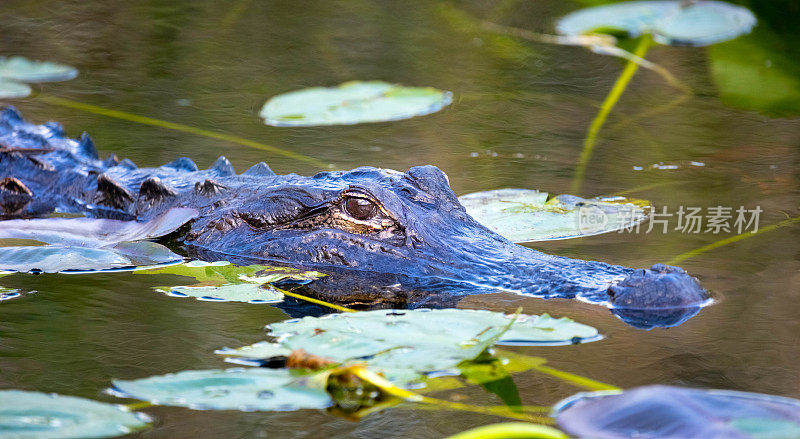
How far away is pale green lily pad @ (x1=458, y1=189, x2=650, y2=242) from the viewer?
462 centimetres

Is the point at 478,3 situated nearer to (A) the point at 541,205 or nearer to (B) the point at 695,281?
(A) the point at 541,205

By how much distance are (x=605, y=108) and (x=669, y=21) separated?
1.36 metres

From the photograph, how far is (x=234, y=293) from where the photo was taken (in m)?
3.58

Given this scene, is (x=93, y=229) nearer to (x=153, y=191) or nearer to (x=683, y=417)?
(x=153, y=191)

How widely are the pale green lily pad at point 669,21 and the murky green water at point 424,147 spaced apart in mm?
390

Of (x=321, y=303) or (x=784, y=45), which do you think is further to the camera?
(x=784, y=45)

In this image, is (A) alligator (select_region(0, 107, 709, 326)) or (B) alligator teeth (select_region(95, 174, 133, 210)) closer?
(A) alligator (select_region(0, 107, 709, 326))

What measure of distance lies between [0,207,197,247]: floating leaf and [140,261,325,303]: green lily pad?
16.8 inches

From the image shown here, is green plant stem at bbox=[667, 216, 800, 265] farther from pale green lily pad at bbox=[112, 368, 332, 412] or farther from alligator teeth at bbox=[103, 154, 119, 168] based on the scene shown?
alligator teeth at bbox=[103, 154, 119, 168]

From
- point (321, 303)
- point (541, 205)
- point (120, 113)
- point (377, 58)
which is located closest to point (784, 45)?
point (377, 58)

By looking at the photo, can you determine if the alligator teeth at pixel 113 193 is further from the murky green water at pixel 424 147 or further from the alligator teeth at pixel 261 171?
the murky green water at pixel 424 147

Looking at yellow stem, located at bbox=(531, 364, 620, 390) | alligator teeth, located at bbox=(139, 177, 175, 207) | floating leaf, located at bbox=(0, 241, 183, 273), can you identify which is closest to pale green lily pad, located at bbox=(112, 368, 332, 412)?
yellow stem, located at bbox=(531, 364, 620, 390)

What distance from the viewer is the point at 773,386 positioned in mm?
2861

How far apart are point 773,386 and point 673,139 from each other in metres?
3.96
